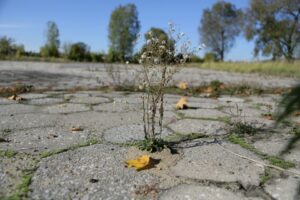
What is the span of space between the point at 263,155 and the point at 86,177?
0.93 m

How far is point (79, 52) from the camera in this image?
24234 mm

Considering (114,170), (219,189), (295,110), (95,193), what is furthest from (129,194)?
(295,110)

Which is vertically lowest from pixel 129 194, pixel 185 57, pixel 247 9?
pixel 129 194

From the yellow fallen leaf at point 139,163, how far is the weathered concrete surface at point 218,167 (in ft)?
0.41

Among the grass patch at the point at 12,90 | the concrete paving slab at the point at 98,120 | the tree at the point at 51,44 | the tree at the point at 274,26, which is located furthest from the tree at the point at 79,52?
the concrete paving slab at the point at 98,120

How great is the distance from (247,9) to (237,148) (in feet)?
93.9

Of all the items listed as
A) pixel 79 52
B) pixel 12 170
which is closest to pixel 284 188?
pixel 12 170

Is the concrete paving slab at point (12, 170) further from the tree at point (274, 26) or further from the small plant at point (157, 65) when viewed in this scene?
the tree at point (274, 26)

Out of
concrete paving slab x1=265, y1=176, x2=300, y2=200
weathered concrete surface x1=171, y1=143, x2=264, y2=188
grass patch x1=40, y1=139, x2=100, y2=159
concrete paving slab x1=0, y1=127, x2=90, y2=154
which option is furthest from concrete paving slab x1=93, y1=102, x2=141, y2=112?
concrete paving slab x1=265, y1=176, x2=300, y2=200

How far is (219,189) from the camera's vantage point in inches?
53.6

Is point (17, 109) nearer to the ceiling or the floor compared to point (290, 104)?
nearer to the floor

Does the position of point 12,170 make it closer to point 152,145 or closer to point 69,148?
point 69,148

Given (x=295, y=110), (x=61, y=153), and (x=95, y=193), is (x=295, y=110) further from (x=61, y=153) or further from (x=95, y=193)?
(x=61, y=153)

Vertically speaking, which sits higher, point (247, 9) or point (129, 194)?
point (247, 9)
